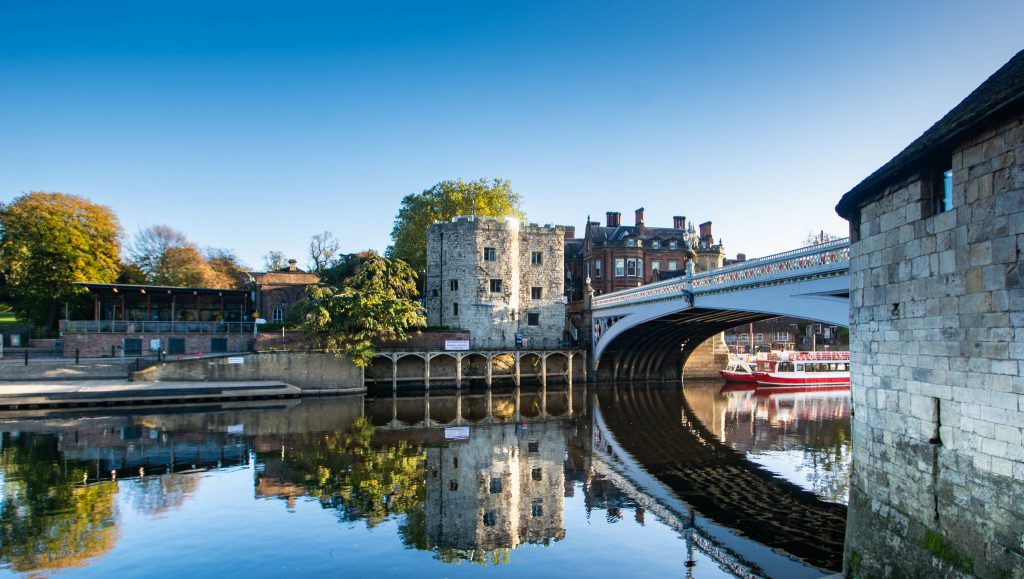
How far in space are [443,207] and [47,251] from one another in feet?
97.7

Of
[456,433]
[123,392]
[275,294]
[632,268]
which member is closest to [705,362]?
[632,268]

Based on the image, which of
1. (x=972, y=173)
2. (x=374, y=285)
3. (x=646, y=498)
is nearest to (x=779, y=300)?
(x=646, y=498)

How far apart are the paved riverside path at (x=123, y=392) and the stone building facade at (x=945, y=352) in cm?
3097

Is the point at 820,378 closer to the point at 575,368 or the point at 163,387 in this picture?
the point at 575,368

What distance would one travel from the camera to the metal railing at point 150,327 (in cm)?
3906

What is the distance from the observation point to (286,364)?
122 ft

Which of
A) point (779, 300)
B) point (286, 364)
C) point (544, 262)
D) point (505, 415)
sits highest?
point (544, 262)

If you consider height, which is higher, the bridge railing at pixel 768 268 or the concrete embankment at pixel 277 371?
the bridge railing at pixel 768 268

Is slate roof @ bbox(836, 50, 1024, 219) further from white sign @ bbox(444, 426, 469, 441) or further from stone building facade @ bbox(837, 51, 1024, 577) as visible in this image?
white sign @ bbox(444, 426, 469, 441)

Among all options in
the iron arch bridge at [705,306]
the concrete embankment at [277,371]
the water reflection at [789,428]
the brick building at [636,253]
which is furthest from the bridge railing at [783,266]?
the brick building at [636,253]

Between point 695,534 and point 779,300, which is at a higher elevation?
point 779,300

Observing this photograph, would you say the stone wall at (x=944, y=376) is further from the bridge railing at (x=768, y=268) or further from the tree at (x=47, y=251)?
the tree at (x=47, y=251)

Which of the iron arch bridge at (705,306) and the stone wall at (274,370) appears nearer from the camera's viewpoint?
the iron arch bridge at (705,306)

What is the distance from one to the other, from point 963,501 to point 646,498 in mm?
9373
